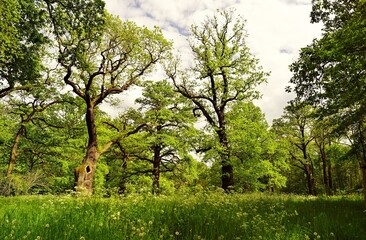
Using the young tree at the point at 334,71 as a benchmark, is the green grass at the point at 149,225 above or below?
below

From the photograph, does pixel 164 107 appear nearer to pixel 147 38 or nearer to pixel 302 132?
pixel 147 38

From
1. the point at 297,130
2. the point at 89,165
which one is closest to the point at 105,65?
the point at 89,165

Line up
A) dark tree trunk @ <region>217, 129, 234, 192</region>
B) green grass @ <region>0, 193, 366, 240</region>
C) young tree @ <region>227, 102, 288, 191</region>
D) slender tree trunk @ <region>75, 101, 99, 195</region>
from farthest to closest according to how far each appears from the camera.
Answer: young tree @ <region>227, 102, 288, 191</region> < dark tree trunk @ <region>217, 129, 234, 192</region> < slender tree trunk @ <region>75, 101, 99, 195</region> < green grass @ <region>0, 193, 366, 240</region>

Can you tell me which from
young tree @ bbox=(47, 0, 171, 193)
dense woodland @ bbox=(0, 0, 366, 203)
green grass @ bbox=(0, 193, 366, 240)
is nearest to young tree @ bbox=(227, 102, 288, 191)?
dense woodland @ bbox=(0, 0, 366, 203)

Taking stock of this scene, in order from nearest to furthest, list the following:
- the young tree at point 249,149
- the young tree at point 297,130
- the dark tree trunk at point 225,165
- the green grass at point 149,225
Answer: the green grass at point 149,225 < the dark tree trunk at point 225,165 < the young tree at point 249,149 < the young tree at point 297,130

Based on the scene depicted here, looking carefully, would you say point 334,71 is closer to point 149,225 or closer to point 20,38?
point 149,225

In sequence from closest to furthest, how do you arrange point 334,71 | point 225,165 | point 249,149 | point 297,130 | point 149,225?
1. point 149,225
2. point 334,71
3. point 225,165
4. point 249,149
5. point 297,130

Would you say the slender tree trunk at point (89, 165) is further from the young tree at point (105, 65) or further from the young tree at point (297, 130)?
the young tree at point (297, 130)

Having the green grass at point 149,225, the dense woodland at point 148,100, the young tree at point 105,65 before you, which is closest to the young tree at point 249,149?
the dense woodland at point 148,100

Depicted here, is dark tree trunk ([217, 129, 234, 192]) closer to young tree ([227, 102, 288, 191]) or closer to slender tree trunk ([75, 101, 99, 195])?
young tree ([227, 102, 288, 191])

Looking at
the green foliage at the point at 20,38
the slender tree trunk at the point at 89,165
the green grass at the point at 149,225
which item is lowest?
the green grass at the point at 149,225

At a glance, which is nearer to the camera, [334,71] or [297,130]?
[334,71]

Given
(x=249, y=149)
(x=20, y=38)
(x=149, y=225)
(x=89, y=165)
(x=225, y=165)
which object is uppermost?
(x=20, y=38)

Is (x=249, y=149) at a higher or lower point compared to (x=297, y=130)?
lower
